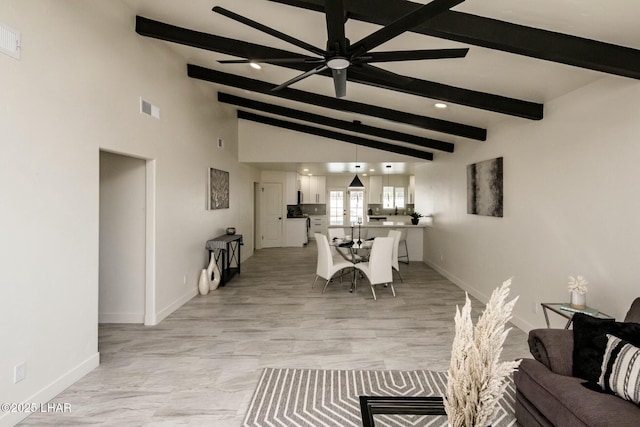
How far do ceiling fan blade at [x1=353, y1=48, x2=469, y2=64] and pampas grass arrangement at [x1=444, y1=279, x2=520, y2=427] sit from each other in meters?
1.57

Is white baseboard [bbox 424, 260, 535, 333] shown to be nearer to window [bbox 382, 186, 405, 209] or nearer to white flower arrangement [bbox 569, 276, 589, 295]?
white flower arrangement [bbox 569, 276, 589, 295]

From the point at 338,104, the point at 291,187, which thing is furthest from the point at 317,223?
the point at 338,104

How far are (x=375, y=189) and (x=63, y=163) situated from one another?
10.5 metres

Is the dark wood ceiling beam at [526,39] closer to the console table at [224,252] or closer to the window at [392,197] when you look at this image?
the console table at [224,252]

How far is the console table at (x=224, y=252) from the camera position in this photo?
534cm

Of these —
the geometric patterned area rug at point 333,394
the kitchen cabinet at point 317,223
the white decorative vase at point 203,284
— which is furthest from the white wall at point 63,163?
the kitchen cabinet at point 317,223

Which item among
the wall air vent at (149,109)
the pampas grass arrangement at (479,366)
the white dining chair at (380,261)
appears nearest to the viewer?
the pampas grass arrangement at (479,366)

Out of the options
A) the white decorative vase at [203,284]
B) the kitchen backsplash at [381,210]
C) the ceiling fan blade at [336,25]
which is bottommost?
the white decorative vase at [203,284]

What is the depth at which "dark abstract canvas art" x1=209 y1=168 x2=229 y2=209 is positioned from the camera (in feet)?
18.3

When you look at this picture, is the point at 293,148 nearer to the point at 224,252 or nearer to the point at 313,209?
the point at 224,252

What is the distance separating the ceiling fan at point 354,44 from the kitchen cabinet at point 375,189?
9.78m

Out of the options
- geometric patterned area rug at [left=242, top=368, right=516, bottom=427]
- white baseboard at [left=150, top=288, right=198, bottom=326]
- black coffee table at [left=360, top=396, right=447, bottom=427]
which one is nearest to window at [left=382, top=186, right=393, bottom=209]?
white baseboard at [left=150, top=288, right=198, bottom=326]

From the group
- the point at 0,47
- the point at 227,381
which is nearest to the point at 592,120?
the point at 227,381

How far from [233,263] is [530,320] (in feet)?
17.6
